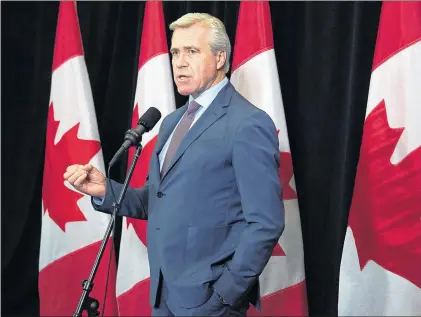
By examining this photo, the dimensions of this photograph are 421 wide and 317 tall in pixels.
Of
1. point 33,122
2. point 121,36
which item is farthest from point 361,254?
point 33,122

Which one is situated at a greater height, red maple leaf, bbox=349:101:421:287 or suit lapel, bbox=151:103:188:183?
suit lapel, bbox=151:103:188:183

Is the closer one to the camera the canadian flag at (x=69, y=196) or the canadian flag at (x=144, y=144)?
the canadian flag at (x=144, y=144)

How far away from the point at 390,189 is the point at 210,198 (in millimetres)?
1113

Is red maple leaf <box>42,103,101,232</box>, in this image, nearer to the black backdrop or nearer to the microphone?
the black backdrop

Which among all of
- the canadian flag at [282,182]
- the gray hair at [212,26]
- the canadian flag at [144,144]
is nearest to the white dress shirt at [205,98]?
the gray hair at [212,26]

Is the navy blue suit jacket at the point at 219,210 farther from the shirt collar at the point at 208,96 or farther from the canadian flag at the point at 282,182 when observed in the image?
the canadian flag at the point at 282,182

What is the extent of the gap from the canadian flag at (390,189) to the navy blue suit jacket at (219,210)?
0.96 m

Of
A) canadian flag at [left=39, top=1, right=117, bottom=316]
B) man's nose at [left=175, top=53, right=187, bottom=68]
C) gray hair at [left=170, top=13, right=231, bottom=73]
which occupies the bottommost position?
canadian flag at [left=39, top=1, right=117, bottom=316]

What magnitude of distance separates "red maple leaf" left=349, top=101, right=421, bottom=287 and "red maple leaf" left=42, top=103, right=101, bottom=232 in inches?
52.3

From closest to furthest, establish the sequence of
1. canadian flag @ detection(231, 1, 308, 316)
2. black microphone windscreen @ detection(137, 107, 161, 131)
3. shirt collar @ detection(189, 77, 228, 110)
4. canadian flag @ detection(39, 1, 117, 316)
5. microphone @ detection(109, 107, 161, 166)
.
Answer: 1. microphone @ detection(109, 107, 161, 166)
2. black microphone windscreen @ detection(137, 107, 161, 131)
3. shirt collar @ detection(189, 77, 228, 110)
4. canadian flag @ detection(231, 1, 308, 316)
5. canadian flag @ detection(39, 1, 117, 316)

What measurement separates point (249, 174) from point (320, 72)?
1473 mm

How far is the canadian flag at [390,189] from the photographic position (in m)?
2.49

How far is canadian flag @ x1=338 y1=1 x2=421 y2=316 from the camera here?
249cm

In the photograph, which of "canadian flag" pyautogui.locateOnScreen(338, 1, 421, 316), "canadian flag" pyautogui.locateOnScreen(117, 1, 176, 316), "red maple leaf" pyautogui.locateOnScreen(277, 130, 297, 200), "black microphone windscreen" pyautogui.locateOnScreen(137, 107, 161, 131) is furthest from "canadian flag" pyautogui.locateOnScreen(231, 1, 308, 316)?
"black microphone windscreen" pyautogui.locateOnScreen(137, 107, 161, 131)
